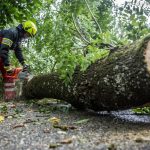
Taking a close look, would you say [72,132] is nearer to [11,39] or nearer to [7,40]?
[7,40]

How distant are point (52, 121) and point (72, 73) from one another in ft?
2.65

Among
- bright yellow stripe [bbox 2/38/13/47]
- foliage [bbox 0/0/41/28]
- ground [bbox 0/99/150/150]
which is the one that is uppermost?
foliage [bbox 0/0/41/28]

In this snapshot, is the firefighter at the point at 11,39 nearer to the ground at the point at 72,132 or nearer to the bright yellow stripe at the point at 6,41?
the bright yellow stripe at the point at 6,41

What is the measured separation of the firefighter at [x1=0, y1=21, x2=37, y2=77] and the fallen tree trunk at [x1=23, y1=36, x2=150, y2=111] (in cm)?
184

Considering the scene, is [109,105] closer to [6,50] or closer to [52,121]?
[52,121]

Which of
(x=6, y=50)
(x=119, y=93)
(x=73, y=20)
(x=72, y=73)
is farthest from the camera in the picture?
(x=73, y=20)

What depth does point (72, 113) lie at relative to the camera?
4.80 m

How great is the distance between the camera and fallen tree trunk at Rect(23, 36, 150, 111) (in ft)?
11.7

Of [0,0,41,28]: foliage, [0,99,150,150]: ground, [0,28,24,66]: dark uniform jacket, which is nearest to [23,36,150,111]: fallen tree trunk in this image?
[0,99,150,150]: ground

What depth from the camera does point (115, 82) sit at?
3828 millimetres

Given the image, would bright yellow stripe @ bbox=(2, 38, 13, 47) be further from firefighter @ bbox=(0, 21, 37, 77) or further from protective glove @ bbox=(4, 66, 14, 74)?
protective glove @ bbox=(4, 66, 14, 74)

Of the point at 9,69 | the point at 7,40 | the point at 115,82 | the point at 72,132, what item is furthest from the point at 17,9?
the point at 72,132

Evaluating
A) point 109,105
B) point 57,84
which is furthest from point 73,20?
point 109,105

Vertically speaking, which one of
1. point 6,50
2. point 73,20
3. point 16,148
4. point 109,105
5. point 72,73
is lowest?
point 16,148
